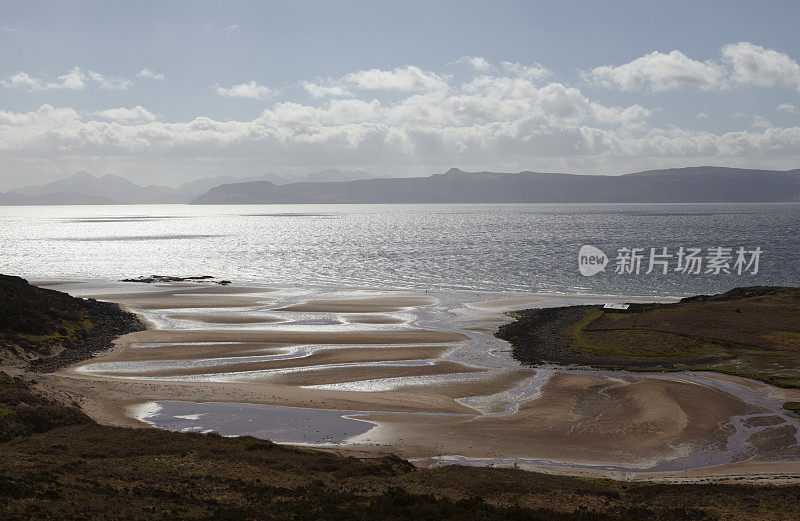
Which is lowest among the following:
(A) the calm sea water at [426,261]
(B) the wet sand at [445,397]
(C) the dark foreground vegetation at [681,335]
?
(B) the wet sand at [445,397]

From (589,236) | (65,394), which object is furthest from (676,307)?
(589,236)

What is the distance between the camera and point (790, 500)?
23984mm

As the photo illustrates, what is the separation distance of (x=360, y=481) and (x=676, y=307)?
183 feet

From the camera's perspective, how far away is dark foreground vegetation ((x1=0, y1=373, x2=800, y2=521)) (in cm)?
2241

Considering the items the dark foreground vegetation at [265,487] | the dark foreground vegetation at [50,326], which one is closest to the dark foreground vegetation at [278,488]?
the dark foreground vegetation at [265,487]

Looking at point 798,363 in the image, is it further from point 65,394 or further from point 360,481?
point 65,394

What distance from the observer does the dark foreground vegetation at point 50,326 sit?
173ft

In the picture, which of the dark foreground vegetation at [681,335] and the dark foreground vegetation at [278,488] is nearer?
the dark foreground vegetation at [278,488]
